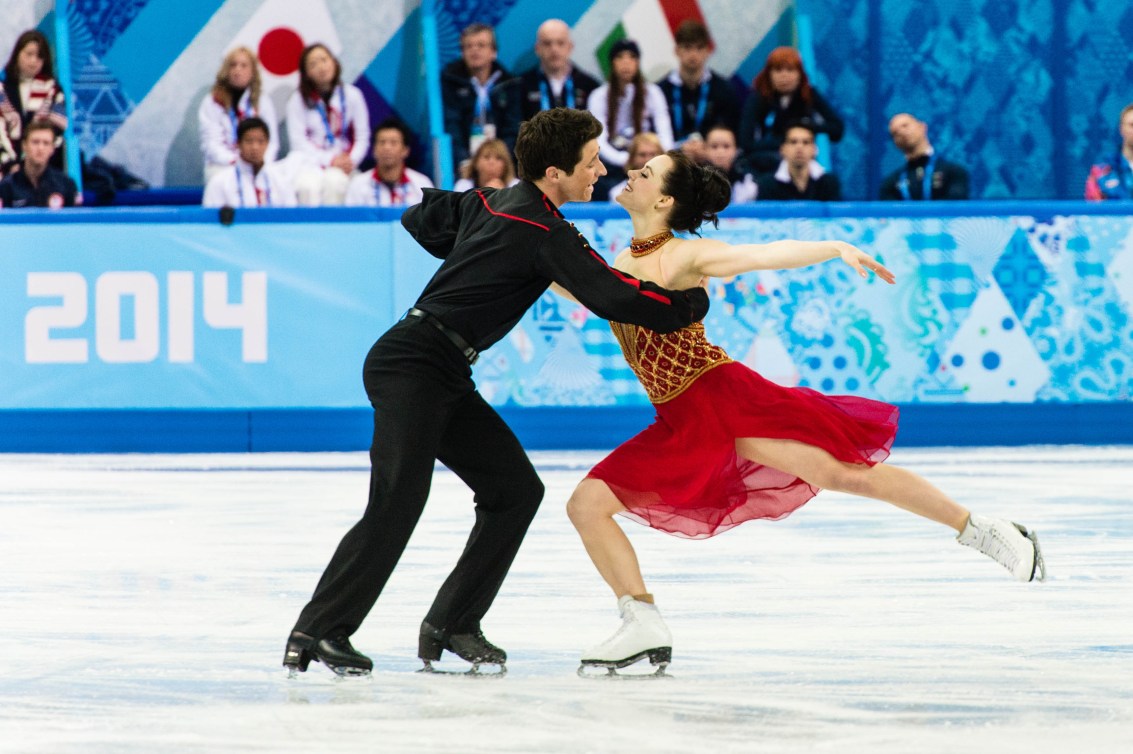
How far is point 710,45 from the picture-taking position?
10562 millimetres

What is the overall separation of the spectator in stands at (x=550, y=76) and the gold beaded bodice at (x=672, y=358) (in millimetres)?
6250

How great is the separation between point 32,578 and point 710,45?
6.64 meters

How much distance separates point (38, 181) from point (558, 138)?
6.35 m

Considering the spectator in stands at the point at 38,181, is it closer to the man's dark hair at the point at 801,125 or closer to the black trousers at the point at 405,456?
the man's dark hair at the point at 801,125

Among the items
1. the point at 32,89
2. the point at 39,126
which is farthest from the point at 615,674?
the point at 32,89

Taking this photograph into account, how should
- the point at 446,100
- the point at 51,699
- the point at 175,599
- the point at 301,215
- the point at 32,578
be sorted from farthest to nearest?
the point at 446,100 → the point at 301,215 → the point at 32,578 → the point at 175,599 → the point at 51,699

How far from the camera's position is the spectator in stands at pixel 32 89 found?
9.82 meters

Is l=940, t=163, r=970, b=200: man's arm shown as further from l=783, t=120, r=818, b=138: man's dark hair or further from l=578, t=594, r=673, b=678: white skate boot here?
l=578, t=594, r=673, b=678: white skate boot

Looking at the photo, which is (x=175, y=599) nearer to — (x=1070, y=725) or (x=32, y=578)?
(x=32, y=578)

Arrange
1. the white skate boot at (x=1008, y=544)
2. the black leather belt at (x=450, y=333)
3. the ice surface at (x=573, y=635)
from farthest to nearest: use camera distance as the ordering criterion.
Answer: the white skate boot at (x=1008, y=544) < the black leather belt at (x=450, y=333) < the ice surface at (x=573, y=635)

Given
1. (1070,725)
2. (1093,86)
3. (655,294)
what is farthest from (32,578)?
(1093,86)

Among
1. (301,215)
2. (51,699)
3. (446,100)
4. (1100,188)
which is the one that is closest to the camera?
(51,699)

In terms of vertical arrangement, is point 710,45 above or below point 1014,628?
above

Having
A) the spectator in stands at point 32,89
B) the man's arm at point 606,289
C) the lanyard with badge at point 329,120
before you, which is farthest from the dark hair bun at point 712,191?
the spectator in stands at point 32,89
